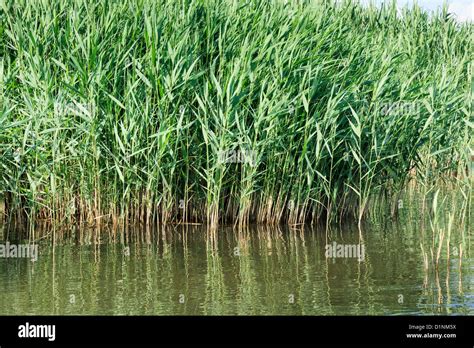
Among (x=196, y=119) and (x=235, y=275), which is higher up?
(x=196, y=119)

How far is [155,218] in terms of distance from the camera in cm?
1166

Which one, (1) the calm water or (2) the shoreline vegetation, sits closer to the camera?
(1) the calm water

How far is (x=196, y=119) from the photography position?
444 inches

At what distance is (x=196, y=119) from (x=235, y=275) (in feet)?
9.66

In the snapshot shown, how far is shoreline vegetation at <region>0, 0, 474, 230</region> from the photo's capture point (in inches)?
433

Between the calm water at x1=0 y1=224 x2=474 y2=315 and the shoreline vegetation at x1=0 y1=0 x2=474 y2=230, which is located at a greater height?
the shoreline vegetation at x1=0 y1=0 x2=474 y2=230

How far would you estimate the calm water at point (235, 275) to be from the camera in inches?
307

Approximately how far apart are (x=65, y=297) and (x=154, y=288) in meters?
0.91

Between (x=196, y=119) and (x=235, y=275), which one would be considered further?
(x=196, y=119)

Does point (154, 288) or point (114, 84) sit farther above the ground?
point (114, 84)

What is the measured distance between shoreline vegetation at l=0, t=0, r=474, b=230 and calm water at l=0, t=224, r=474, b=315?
0.57 meters

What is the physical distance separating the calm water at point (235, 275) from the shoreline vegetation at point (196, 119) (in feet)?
1.88
